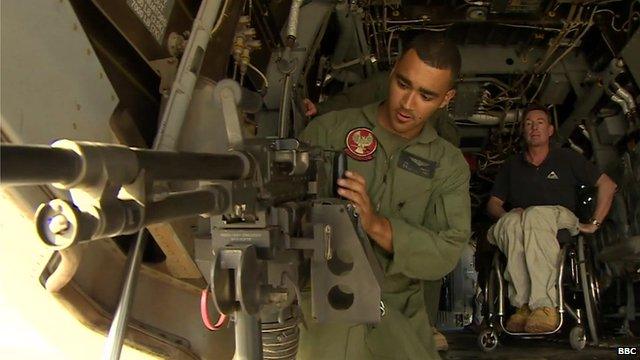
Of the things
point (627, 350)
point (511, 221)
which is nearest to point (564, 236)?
point (511, 221)

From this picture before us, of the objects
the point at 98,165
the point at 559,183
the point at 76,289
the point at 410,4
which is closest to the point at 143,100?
the point at 76,289

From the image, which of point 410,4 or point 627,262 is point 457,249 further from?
point 410,4

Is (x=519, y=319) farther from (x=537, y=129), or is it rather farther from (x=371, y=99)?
(x=371, y=99)

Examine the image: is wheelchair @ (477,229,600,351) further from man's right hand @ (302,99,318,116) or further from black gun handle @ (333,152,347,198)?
black gun handle @ (333,152,347,198)

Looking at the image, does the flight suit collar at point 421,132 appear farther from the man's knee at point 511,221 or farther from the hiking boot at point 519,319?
the hiking boot at point 519,319

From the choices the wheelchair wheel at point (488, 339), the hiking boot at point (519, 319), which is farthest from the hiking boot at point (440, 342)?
the hiking boot at point (519, 319)

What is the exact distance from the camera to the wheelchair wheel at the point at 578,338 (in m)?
3.08

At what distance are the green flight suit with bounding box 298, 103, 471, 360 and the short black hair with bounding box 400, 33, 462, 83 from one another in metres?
0.29

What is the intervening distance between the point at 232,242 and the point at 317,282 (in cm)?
41

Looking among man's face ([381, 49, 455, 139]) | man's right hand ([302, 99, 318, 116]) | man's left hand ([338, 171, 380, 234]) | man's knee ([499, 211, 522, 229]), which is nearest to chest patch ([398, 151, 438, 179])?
man's face ([381, 49, 455, 139])

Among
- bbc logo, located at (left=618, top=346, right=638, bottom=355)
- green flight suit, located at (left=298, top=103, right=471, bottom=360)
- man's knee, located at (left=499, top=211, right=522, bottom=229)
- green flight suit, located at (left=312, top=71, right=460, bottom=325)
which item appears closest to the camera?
green flight suit, located at (left=298, top=103, right=471, bottom=360)

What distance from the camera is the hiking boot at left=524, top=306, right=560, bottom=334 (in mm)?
3074

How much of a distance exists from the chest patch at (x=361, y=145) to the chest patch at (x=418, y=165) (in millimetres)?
131

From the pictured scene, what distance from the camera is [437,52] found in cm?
219
